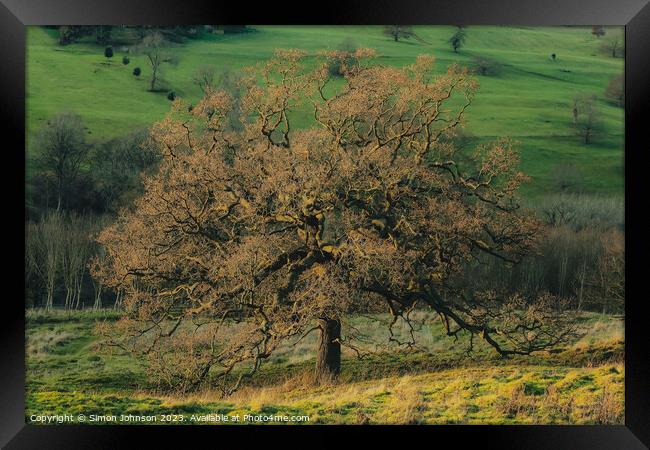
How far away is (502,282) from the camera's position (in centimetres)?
1035

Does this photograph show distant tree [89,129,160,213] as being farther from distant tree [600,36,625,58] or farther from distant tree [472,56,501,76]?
distant tree [600,36,625,58]

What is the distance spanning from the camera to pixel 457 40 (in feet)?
34.3

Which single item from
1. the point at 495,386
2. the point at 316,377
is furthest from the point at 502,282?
the point at 316,377

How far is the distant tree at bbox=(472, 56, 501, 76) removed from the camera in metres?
10.5

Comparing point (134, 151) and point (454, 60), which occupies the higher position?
point (454, 60)

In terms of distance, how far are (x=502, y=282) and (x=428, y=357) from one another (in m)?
1.33

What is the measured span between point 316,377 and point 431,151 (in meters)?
3.17

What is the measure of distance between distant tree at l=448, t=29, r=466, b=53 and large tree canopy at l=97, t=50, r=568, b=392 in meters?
0.28
